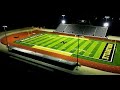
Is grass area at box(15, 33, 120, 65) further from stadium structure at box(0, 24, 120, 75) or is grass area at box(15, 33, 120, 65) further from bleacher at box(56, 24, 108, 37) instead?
bleacher at box(56, 24, 108, 37)

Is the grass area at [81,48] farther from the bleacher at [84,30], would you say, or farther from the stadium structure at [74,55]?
the bleacher at [84,30]

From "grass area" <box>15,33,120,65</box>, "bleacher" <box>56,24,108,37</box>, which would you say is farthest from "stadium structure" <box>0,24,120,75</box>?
"bleacher" <box>56,24,108,37</box>

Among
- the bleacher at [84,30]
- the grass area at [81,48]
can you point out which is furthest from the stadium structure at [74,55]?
the bleacher at [84,30]

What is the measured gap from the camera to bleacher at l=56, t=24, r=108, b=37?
35469 mm

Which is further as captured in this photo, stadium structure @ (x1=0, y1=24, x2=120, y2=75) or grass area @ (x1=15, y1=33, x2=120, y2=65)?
grass area @ (x1=15, y1=33, x2=120, y2=65)

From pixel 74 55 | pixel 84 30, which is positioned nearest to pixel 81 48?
pixel 74 55

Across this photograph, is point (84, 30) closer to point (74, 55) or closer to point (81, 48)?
point (81, 48)

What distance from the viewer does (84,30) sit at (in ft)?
124

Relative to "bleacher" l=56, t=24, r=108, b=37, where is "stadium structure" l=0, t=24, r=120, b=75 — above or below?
below

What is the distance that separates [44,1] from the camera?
47.8m

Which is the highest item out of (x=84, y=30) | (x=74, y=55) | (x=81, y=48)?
(x=84, y=30)

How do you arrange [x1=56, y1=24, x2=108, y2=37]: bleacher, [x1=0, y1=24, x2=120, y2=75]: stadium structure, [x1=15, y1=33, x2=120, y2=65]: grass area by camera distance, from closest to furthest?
1. [x1=0, y1=24, x2=120, y2=75]: stadium structure
2. [x1=15, y1=33, x2=120, y2=65]: grass area
3. [x1=56, y1=24, x2=108, y2=37]: bleacher

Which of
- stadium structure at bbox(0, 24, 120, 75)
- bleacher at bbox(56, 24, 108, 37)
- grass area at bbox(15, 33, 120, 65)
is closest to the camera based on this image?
stadium structure at bbox(0, 24, 120, 75)

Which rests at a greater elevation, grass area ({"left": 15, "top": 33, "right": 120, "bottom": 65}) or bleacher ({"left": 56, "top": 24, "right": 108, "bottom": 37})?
bleacher ({"left": 56, "top": 24, "right": 108, "bottom": 37})
